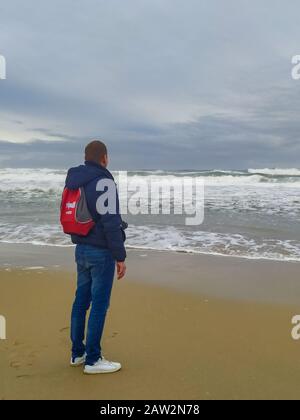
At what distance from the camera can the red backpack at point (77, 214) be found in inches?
124

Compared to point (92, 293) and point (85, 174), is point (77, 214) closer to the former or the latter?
point (85, 174)

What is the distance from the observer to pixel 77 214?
316 centimetres

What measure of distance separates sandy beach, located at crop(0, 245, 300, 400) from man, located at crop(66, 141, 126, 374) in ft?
0.59

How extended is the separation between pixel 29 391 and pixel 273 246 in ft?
20.4

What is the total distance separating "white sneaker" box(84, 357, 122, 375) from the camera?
325 centimetres

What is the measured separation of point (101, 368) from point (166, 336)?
88 cm

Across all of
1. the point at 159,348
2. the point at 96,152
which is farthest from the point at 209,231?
the point at 96,152

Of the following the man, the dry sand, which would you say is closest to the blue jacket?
the man

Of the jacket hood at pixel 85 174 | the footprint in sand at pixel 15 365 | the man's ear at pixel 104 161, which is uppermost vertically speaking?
the man's ear at pixel 104 161

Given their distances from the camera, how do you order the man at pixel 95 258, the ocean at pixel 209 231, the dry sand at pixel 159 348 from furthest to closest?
the ocean at pixel 209 231, the man at pixel 95 258, the dry sand at pixel 159 348

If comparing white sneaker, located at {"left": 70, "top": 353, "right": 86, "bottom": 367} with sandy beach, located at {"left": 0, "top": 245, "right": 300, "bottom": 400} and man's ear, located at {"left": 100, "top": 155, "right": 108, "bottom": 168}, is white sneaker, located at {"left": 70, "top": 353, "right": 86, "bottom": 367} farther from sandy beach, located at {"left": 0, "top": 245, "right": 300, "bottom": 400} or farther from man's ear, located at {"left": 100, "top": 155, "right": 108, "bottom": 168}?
man's ear, located at {"left": 100, "top": 155, "right": 108, "bottom": 168}

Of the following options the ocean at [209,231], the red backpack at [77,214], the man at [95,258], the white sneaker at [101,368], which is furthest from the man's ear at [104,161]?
the ocean at [209,231]

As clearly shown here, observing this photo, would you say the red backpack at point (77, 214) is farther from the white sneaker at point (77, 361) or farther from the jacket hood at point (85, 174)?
the white sneaker at point (77, 361)

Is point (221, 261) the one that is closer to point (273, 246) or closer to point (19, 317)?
point (273, 246)
